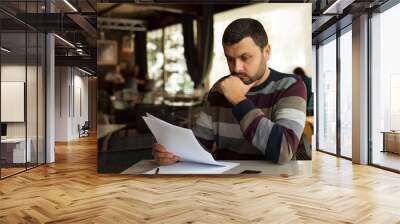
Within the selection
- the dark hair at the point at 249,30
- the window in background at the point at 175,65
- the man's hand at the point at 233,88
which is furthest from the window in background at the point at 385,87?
the window in background at the point at 175,65

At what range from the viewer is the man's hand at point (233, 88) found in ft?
20.0

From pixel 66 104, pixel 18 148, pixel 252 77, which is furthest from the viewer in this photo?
pixel 66 104

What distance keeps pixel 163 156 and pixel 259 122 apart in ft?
5.17

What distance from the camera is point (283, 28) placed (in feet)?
20.6

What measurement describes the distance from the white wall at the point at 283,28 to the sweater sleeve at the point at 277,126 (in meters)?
0.42

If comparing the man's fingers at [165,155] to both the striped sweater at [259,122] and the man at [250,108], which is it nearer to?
the man at [250,108]

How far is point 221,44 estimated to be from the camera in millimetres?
6199

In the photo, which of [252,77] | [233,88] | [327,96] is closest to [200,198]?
[233,88]

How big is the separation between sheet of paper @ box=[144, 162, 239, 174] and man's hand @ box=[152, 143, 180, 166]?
0.08 metres

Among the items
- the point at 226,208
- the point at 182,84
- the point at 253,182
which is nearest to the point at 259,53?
the point at 182,84

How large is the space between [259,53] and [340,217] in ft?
10.0

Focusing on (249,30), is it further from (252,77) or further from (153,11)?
(153,11)

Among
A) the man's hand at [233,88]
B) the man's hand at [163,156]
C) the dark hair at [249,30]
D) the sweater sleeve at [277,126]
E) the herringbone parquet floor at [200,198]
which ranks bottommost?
the herringbone parquet floor at [200,198]

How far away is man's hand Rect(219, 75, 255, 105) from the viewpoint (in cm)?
609
